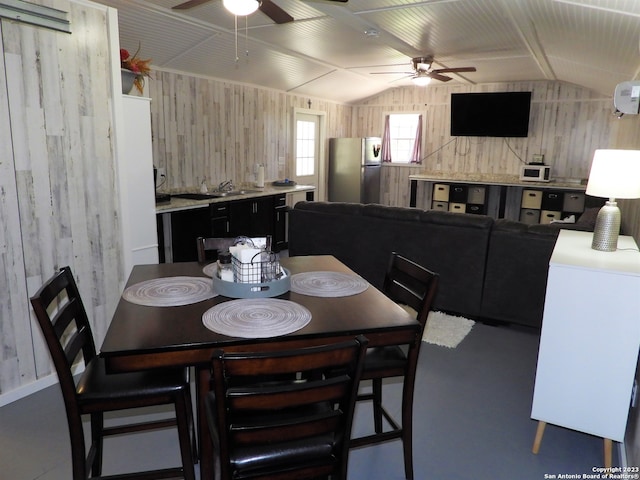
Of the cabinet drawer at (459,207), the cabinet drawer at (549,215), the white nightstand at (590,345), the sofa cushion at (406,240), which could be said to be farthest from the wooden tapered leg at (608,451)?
the cabinet drawer at (459,207)

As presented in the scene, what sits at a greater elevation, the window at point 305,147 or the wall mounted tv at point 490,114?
the wall mounted tv at point 490,114

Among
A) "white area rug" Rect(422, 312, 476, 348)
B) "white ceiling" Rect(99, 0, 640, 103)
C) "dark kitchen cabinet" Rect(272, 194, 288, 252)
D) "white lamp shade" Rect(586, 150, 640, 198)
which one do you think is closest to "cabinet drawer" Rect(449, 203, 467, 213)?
"white ceiling" Rect(99, 0, 640, 103)

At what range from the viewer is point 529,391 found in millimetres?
2732

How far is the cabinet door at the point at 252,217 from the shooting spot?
5.07m

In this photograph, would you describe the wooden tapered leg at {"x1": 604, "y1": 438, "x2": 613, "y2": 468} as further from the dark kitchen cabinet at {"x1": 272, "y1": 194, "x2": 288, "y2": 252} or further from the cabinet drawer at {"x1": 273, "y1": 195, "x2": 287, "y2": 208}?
the cabinet drawer at {"x1": 273, "y1": 195, "x2": 287, "y2": 208}

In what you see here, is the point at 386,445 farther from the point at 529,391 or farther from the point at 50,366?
the point at 50,366

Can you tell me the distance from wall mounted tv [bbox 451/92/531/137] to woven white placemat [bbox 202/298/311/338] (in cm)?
671

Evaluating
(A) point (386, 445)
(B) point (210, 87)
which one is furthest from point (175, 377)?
(B) point (210, 87)

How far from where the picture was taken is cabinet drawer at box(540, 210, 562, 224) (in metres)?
6.94

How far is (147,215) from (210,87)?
2.75 meters

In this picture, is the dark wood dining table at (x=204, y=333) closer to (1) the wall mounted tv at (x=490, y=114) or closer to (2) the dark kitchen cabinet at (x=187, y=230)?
(2) the dark kitchen cabinet at (x=187, y=230)

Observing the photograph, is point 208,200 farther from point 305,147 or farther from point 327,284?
point 305,147

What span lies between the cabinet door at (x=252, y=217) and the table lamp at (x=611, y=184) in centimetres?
356

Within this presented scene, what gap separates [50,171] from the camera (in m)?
2.51
